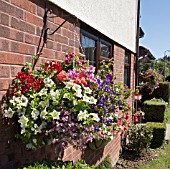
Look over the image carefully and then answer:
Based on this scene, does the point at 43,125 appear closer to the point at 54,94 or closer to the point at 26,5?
the point at 54,94

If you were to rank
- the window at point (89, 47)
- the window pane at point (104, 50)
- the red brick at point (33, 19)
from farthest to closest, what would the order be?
the window pane at point (104, 50), the window at point (89, 47), the red brick at point (33, 19)

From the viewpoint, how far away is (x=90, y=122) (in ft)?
6.54

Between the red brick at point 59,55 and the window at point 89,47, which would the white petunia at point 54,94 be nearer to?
the red brick at point 59,55

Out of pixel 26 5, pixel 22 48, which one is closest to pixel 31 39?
pixel 22 48

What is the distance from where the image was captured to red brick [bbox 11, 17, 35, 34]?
2066 mm

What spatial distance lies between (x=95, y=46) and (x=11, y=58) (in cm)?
245

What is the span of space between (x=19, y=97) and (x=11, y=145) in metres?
0.44

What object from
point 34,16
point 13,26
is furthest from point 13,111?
point 34,16

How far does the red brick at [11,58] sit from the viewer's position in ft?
6.41

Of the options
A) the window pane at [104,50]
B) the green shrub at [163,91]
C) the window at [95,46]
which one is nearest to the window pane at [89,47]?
the window at [95,46]

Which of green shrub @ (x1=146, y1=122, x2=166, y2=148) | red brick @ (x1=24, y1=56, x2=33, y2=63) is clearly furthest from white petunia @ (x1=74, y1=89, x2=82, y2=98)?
green shrub @ (x1=146, y1=122, x2=166, y2=148)

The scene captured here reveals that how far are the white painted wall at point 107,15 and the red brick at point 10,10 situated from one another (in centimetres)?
57

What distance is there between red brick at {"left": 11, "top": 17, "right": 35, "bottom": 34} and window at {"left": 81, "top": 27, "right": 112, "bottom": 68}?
1404 mm

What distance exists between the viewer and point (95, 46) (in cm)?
434
